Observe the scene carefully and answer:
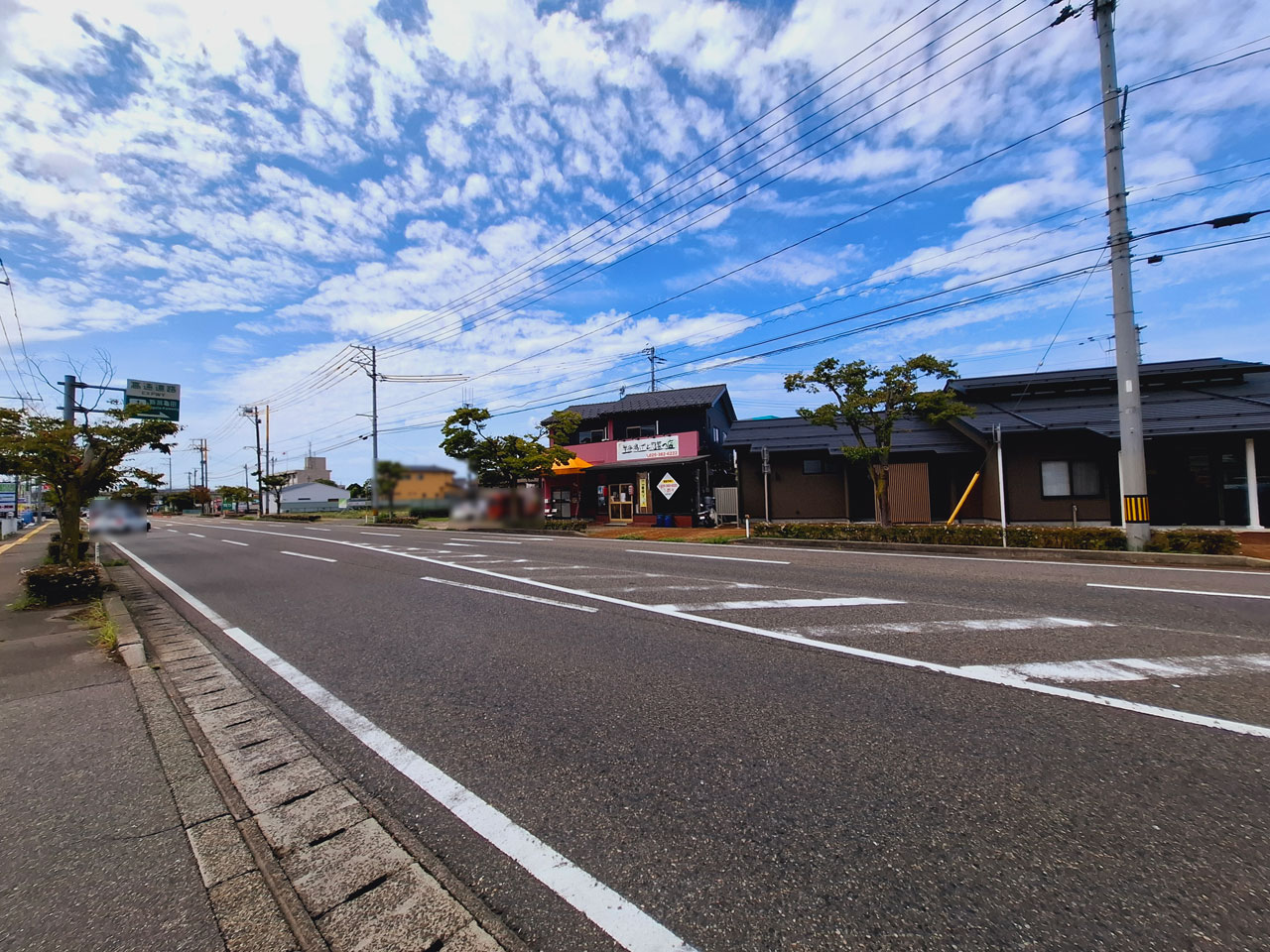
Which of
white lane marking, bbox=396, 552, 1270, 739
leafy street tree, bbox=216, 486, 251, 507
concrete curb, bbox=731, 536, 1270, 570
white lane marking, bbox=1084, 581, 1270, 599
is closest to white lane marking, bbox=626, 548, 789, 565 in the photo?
concrete curb, bbox=731, 536, 1270, 570

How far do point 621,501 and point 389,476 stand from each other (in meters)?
22.1

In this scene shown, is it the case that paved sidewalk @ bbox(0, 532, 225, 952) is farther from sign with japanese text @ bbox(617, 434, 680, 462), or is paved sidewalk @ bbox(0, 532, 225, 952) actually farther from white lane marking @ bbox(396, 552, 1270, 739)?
sign with japanese text @ bbox(617, 434, 680, 462)

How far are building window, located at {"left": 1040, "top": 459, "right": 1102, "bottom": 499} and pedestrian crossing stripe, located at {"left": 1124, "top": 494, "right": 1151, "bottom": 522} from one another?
314 inches

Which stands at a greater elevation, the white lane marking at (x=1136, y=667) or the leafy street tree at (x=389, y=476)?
the leafy street tree at (x=389, y=476)

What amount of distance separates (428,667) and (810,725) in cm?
312

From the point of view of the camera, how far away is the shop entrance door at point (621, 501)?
25547 mm

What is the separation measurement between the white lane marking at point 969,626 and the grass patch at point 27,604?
33.5ft

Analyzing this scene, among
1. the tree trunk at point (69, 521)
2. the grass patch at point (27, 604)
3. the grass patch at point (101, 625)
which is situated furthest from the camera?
the tree trunk at point (69, 521)

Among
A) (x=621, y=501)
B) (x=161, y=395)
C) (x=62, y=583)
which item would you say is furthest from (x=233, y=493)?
(x=62, y=583)

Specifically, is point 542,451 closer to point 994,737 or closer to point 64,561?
point 64,561

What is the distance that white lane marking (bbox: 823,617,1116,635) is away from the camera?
536 cm

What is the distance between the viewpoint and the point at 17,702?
4.17 metres

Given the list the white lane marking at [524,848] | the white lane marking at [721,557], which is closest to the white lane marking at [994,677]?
the white lane marking at [524,848]

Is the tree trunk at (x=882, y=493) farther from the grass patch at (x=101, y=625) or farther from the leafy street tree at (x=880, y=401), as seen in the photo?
the grass patch at (x=101, y=625)
